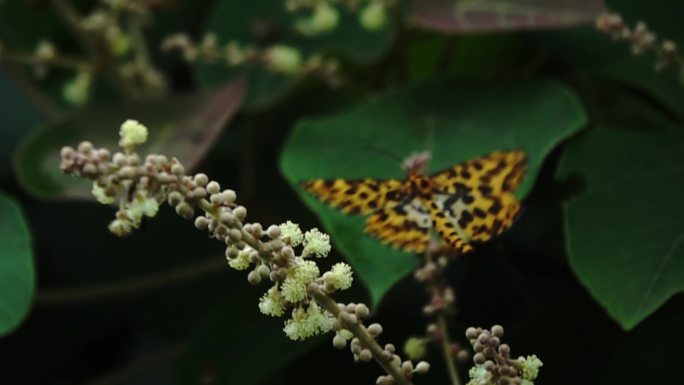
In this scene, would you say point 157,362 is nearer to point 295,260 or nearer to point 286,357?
→ point 286,357

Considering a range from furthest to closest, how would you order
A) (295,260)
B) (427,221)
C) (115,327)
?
(115,327) < (427,221) < (295,260)

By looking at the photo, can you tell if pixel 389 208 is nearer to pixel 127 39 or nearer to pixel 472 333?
pixel 472 333

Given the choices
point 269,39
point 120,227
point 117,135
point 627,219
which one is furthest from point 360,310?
point 269,39

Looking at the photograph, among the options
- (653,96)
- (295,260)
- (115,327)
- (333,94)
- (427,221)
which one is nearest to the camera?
(295,260)

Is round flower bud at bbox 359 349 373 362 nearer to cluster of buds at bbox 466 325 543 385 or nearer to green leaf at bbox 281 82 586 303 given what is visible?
cluster of buds at bbox 466 325 543 385

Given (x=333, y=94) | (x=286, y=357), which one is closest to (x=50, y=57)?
(x=333, y=94)

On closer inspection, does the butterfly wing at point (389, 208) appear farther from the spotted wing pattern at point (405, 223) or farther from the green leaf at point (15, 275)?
the green leaf at point (15, 275)

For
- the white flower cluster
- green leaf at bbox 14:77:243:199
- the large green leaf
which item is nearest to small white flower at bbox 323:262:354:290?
the white flower cluster
